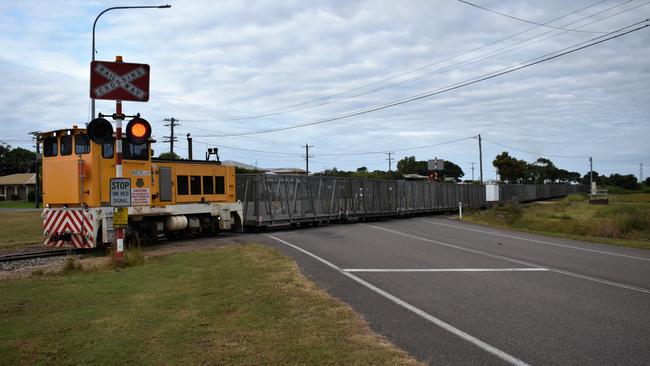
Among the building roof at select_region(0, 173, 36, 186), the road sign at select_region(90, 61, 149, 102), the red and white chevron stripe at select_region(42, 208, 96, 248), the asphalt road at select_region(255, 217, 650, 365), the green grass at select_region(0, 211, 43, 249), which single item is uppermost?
the building roof at select_region(0, 173, 36, 186)

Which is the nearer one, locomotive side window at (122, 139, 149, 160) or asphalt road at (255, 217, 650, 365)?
asphalt road at (255, 217, 650, 365)

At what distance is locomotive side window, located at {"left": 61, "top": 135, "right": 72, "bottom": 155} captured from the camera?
1540 centimetres

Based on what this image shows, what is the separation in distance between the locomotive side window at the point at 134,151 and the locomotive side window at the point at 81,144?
3.70 feet

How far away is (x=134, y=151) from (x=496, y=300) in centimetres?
1229

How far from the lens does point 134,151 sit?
16.4 meters

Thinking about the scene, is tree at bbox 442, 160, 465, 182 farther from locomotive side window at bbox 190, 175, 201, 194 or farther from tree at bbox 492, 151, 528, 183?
locomotive side window at bbox 190, 175, 201, 194

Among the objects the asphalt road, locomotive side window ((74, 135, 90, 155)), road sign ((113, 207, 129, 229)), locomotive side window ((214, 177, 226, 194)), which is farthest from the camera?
locomotive side window ((214, 177, 226, 194))

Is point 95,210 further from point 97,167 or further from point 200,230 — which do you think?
point 200,230

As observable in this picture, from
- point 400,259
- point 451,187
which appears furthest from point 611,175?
point 400,259

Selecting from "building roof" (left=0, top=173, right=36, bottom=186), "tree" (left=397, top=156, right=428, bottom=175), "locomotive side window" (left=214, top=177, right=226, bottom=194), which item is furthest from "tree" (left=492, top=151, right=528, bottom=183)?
"locomotive side window" (left=214, top=177, right=226, bottom=194)

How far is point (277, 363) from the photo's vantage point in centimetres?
491

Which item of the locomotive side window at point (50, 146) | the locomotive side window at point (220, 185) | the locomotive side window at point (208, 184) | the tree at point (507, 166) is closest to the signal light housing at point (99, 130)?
the locomotive side window at point (50, 146)

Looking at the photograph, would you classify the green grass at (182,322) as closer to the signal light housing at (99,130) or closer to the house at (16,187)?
the signal light housing at (99,130)

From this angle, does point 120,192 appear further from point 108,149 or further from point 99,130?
point 108,149
